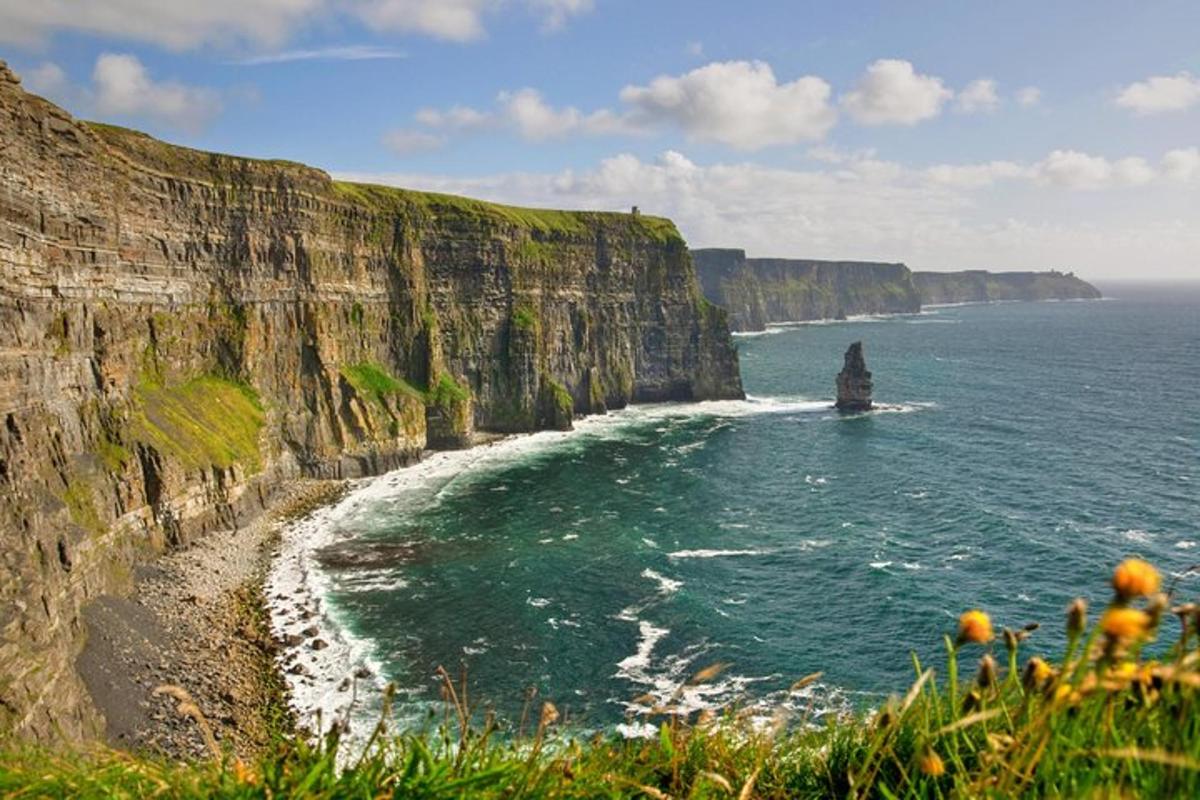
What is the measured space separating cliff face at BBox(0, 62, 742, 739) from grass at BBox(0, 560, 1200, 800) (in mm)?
4282

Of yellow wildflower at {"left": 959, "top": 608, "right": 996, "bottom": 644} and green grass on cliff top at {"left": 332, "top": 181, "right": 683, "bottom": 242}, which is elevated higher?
green grass on cliff top at {"left": 332, "top": 181, "right": 683, "bottom": 242}

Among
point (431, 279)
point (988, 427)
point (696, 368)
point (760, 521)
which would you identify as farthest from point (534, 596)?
point (696, 368)

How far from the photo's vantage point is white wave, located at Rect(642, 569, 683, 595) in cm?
5032

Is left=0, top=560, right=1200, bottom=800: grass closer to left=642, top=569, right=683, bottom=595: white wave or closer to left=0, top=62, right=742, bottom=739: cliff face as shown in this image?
left=0, top=62, right=742, bottom=739: cliff face

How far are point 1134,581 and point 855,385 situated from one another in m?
117

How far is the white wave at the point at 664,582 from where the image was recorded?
50322mm

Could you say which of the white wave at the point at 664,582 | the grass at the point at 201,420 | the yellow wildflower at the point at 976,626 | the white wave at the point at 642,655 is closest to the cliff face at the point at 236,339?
the grass at the point at 201,420

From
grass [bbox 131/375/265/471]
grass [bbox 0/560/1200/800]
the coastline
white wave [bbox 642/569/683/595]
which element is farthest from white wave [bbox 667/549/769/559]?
grass [bbox 0/560/1200/800]

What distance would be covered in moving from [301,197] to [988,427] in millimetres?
87024

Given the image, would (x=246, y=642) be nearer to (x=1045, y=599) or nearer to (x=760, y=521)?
(x=760, y=521)

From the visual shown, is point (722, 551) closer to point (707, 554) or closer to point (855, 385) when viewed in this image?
point (707, 554)

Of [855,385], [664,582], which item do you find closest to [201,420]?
[664,582]

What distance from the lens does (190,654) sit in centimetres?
3959

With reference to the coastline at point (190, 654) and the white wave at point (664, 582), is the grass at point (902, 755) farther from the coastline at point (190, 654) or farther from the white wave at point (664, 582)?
the white wave at point (664, 582)
